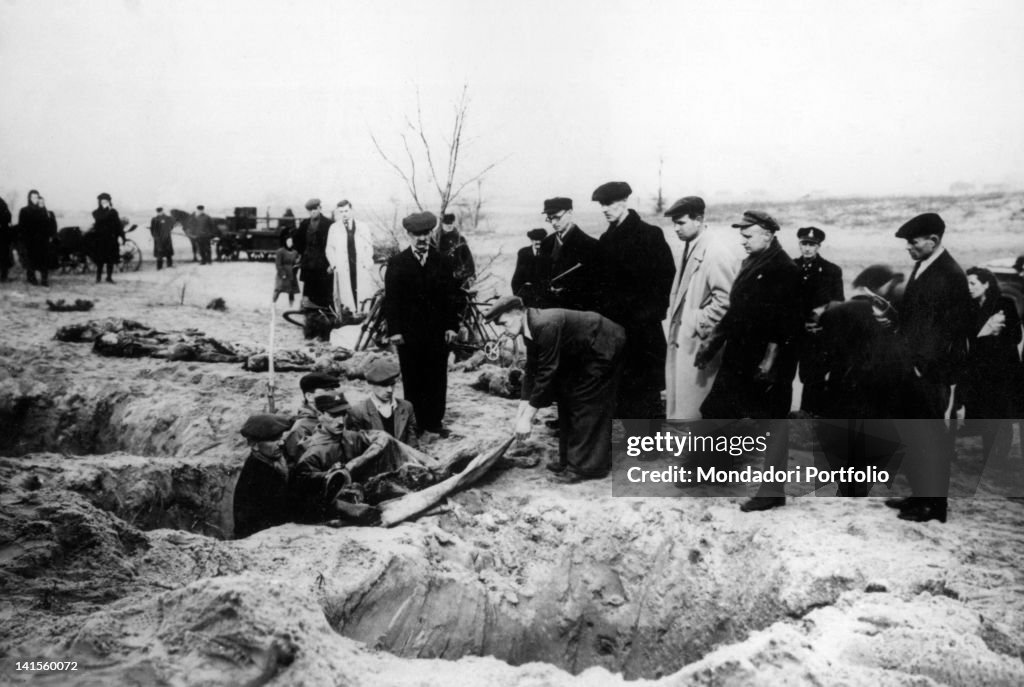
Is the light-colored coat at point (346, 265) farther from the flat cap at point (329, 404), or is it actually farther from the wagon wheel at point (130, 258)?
the flat cap at point (329, 404)

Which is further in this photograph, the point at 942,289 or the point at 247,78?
the point at 247,78

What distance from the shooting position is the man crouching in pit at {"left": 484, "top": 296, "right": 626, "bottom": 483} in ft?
12.4

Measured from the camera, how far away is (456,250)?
4980 mm

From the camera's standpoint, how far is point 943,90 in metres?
3.74

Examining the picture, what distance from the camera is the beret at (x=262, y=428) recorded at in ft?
11.4

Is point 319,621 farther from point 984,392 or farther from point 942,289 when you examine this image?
point 984,392

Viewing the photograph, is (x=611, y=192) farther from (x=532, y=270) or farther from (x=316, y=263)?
(x=316, y=263)

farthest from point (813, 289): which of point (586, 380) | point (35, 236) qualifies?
point (35, 236)

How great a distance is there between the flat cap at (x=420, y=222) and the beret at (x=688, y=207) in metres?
1.49

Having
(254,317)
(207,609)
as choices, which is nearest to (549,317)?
(207,609)

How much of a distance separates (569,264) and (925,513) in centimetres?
229

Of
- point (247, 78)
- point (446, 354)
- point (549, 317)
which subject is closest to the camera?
point (549, 317)

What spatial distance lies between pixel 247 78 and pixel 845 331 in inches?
149

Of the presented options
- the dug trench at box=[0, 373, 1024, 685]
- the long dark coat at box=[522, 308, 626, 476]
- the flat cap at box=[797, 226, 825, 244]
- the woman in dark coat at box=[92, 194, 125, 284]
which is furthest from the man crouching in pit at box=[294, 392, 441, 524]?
the flat cap at box=[797, 226, 825, 244]
